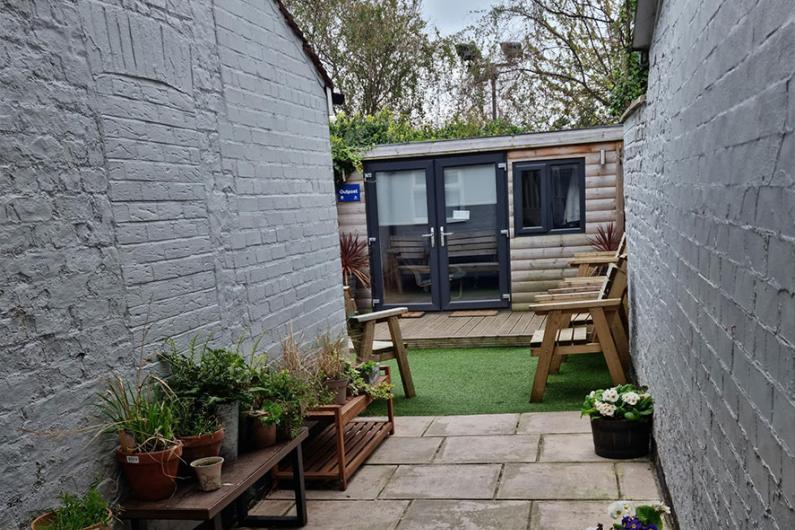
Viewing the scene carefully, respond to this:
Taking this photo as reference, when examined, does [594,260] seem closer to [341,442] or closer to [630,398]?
[630,398]

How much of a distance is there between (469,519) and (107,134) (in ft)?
7.56

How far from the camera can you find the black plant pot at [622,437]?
148 inches

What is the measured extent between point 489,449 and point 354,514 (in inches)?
41.8

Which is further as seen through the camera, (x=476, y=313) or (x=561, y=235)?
(x=476, y=313)

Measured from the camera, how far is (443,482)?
3688 millimetres

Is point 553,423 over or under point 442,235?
under

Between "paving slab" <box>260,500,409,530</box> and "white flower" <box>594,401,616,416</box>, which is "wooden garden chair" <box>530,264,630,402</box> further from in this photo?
"paving slab" <box>260,500,409,530</box>

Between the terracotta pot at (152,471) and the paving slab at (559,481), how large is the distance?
1671mm

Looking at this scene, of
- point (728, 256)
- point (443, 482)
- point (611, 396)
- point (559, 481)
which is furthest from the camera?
point (611, 396)

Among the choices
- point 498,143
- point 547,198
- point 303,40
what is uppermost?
point 303,40

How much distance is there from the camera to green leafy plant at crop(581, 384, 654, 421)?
3.72 metres

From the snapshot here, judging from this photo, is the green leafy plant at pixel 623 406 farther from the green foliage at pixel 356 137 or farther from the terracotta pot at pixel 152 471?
the green foliage at pixel 356 137

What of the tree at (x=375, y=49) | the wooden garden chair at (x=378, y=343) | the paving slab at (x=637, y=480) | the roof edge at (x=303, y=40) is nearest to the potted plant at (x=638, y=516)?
the paving slab at (x=637, y=480)

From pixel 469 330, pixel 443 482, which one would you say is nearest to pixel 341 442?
pixel 443 482
